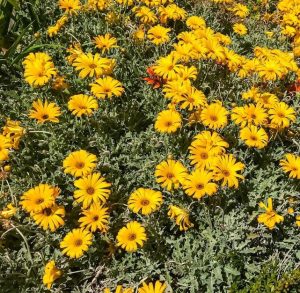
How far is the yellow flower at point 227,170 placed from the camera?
313 centimetres

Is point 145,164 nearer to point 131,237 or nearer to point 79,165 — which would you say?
point 79,165

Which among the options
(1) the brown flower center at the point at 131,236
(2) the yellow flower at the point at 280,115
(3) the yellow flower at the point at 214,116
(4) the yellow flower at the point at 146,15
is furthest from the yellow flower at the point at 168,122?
(4) the yellow flower at the point at 146,15

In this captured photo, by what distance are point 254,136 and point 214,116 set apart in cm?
37

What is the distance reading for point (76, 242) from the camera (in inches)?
116

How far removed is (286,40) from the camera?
5102 mm

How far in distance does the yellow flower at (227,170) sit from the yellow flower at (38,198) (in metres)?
1.15

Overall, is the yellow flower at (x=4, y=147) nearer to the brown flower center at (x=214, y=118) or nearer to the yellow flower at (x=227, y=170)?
the yellow flower at (x=227, y=170)

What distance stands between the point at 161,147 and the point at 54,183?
964 millimetres

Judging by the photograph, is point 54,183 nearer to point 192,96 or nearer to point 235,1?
point 192,96

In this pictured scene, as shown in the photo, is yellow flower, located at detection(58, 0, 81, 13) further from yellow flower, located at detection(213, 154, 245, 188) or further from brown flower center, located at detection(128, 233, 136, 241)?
brown flower center, located at detection(128, 233, 136, 241)

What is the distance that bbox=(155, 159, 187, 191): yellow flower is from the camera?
316 centimetres

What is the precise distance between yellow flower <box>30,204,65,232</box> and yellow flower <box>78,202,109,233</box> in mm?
143

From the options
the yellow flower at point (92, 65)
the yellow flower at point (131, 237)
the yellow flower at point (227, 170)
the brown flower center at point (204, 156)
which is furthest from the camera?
the yellow flower at point (92, 65)

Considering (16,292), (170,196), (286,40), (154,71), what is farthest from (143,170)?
(286,40)
